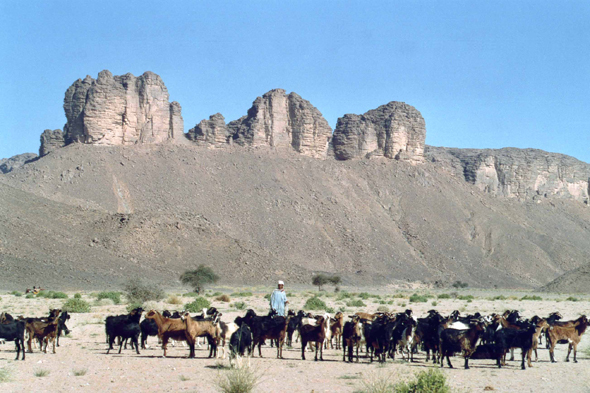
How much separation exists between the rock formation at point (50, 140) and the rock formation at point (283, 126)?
31246 mm

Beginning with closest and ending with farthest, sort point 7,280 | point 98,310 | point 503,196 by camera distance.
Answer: point 98,310, point 7,280, point 503,196

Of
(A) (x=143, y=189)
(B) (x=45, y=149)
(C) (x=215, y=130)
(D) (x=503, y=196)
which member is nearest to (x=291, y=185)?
(C) (x=215, y=130)

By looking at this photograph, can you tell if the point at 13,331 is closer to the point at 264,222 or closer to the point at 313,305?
the point at 313,305

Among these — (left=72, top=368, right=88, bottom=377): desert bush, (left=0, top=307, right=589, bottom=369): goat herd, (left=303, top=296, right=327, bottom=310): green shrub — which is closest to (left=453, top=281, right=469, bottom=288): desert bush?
(left=303, top=296, right=327, bottom=310): green shrub

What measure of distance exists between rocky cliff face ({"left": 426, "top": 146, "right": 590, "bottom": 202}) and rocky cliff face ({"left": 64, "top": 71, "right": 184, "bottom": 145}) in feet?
199

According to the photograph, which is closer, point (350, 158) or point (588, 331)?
point (588, 331)

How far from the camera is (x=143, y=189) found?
305 feet

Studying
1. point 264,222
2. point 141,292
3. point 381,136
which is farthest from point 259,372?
point 381,136

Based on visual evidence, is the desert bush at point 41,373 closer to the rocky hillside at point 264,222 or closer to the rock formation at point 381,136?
the rocky hillside at point 264,222

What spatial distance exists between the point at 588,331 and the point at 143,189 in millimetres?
76631

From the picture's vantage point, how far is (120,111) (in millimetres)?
107625

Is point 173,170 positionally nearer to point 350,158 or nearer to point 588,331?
point 350,158

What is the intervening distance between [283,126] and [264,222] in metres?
32.7

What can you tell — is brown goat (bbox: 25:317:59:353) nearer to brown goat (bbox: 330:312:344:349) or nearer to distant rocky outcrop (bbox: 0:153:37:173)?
brown goat (bbox: 330:312:344:349)
